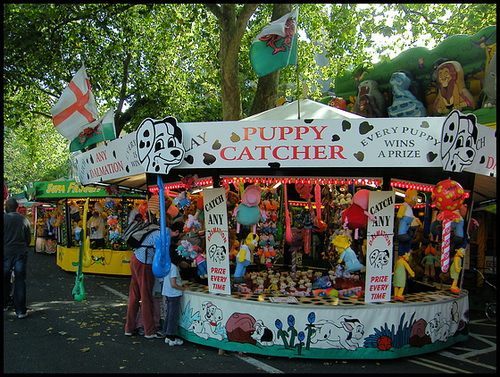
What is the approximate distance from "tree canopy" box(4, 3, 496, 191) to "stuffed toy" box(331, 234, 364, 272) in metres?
5.58

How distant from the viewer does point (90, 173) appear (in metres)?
7.22

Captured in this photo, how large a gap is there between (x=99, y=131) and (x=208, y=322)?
12.9 feet

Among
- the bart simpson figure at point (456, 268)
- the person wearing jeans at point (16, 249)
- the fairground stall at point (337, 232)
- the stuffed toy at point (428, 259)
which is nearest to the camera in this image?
the fairground stall at point (337, 232)

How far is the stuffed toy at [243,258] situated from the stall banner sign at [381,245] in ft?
5.62

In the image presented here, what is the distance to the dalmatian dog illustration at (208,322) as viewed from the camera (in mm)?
5656

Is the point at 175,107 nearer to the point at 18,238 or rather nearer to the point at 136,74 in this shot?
the point at 136,74

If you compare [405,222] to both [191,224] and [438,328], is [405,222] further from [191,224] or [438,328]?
[191,224]

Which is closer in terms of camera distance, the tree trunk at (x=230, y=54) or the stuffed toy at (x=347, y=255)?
→ the stuffed toy at (x=347, y=255)

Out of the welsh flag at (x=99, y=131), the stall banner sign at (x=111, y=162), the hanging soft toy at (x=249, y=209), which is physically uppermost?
the welsh flag at (x=99, y=131)

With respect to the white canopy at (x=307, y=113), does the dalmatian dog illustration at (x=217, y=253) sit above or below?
below

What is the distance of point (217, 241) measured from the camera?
590 cm

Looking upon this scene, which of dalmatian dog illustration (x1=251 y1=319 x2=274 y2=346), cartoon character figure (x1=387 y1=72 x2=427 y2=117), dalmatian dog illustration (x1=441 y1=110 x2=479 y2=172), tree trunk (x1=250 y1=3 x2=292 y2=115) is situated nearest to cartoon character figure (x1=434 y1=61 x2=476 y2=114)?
cartoon character figure (x1=387 y1=72 x2=427 y2=117)

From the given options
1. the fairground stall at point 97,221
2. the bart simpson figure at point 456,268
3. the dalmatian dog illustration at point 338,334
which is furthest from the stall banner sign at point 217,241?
the fairground stall at point 97,221

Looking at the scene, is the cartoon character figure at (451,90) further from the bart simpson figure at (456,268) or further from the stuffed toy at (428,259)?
the bart simpson figure at (456,268)
